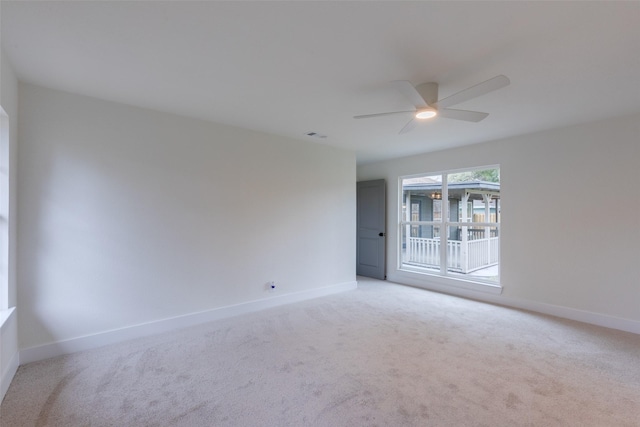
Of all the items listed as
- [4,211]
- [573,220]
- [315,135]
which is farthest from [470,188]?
[4,211]

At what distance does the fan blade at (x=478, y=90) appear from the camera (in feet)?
6.46

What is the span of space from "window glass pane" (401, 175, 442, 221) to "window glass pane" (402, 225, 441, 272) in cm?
21

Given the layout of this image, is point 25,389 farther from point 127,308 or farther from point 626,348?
point 626,348

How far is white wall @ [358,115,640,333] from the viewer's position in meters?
3.35

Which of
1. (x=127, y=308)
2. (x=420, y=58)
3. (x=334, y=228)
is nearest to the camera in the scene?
(x=420, y=58)

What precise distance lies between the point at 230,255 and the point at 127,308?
1.22m

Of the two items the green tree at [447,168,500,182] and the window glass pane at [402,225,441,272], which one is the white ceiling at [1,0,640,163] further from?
the window glass pane at [402,225,441,272]

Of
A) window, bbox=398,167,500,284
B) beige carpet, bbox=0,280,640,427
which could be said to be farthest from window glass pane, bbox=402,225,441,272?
beige carpet, bbox=0,280,640,427

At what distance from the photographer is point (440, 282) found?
509 centimetres

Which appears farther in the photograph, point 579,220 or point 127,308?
point 579,220

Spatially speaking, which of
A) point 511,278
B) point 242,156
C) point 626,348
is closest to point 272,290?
point 242,156

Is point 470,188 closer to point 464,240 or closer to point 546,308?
point 464,240

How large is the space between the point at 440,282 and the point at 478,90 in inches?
147

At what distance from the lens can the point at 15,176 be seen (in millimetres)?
2498
